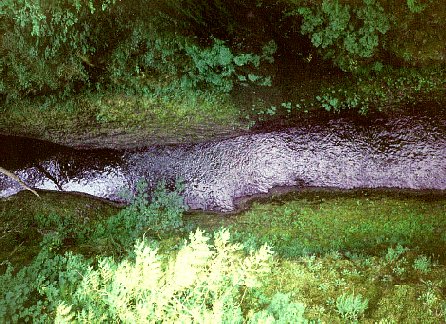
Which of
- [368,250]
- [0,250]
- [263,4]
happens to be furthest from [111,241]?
[263,4]

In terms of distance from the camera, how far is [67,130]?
29.8 feet

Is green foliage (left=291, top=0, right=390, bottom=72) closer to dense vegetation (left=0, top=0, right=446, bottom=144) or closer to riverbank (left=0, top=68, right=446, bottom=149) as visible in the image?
dense vegetation (left=0, top=0, right=446, bottom=144)

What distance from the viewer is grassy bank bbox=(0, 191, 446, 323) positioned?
19.7 feet

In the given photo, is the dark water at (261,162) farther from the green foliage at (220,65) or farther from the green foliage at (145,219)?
the green foliage at (220,65)

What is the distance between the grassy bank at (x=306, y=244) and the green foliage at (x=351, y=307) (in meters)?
0.02

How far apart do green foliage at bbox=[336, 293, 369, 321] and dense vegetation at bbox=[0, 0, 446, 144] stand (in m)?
4.53

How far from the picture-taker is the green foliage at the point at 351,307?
5903 mm

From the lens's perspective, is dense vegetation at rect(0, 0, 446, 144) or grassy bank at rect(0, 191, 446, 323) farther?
dense vegetation at rect(0, 0, 446, 144)

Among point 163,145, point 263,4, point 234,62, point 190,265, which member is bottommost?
point 190,265

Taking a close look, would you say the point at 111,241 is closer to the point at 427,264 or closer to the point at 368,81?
the point at 427,264

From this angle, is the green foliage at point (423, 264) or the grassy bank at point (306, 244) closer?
the grassy bank at point (306, 244)

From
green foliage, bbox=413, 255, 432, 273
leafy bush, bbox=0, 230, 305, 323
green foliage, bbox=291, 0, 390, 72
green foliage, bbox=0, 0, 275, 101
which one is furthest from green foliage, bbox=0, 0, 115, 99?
green foliage, bbox=413, 255, 432, 273

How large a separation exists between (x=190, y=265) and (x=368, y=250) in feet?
14.0

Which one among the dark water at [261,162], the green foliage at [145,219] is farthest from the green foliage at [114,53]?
the green foliage at [145,219]
